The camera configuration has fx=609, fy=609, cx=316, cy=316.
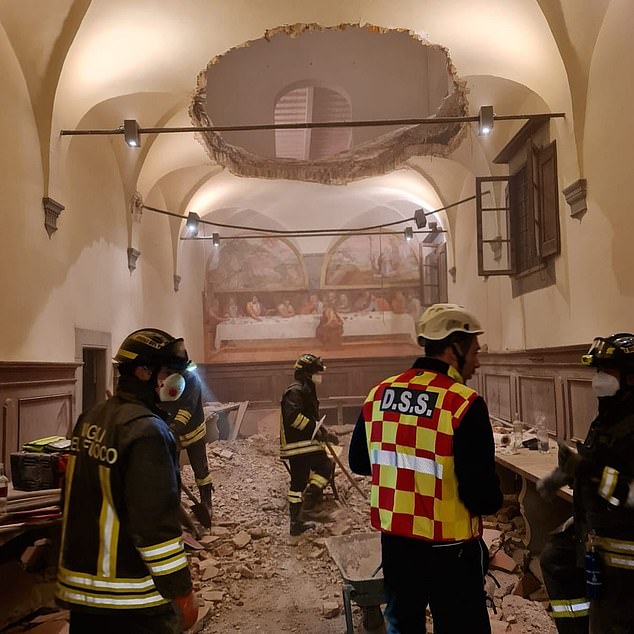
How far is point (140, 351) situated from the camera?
2609mm

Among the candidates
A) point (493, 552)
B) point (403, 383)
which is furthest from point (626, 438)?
point (493, 552)

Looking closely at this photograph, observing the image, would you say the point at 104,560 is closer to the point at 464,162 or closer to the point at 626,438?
the point at 626,438

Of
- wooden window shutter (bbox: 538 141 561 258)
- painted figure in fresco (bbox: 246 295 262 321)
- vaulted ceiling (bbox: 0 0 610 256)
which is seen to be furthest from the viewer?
painted figure in fresco (bbox: 246 295 262 321)

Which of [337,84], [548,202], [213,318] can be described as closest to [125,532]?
[548,202]

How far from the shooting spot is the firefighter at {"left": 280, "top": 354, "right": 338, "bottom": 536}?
276 inches

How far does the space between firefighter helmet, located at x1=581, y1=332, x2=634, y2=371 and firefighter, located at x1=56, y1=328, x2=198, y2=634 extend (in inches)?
79.3

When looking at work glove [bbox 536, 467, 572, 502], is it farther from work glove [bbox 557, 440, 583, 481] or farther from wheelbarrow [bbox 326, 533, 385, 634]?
wheelbarrow [bbox 326, 533, 385, 634]

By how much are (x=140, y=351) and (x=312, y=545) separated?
4762 millimetres

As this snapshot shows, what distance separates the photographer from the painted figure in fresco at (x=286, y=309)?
56.6 feet

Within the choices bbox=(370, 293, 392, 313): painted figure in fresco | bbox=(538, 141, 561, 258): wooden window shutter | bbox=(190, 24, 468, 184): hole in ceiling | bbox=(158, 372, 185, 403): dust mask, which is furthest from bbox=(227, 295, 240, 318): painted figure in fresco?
bbox=(158, 372, 185, 403): dust mask

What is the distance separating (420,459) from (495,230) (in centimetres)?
716

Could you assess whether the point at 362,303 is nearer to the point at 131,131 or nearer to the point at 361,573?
the point at 131,131

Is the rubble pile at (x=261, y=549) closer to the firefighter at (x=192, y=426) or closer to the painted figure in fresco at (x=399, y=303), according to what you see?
the firefighter at (x=192, y=426)

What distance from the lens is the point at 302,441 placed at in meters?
7.07
